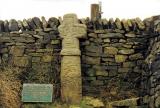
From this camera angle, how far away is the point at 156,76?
11.4m

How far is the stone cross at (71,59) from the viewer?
12016mm

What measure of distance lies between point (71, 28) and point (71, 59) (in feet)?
2.48

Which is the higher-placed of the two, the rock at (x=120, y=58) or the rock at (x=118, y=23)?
the rock at (x=118, y=23)

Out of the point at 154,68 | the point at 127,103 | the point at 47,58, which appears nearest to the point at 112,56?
the point at 154,68

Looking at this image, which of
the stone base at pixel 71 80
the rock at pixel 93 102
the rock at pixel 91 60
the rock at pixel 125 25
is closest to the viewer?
the rock at pixel 93 102

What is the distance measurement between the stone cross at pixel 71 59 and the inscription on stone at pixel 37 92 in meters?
0.33

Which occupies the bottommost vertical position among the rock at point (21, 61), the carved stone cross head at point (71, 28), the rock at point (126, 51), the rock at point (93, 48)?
the rock at point (21, 61)

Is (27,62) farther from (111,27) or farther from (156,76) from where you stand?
(156,76)

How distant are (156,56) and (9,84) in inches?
132

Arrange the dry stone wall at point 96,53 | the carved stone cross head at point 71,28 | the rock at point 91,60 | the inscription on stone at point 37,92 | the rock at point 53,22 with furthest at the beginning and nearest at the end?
the rock at point 53,22
the rock at point 91,60
the dry stone wall at point 96,53
the carved stone cross head at point 71,28
the inscription on stone at point 37,92

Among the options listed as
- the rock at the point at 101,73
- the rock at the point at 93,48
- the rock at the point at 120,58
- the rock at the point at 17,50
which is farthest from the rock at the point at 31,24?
the rock at the point at 120,58

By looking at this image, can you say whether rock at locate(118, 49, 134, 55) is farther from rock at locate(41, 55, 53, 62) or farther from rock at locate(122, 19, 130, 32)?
rock at locate(41, 55, 53, 62)

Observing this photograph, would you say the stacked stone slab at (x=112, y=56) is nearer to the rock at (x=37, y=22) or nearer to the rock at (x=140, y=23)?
the rock at (x=140, y=23)

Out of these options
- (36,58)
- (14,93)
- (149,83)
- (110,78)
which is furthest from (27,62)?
(149,83)
